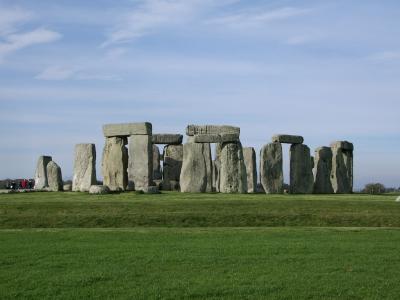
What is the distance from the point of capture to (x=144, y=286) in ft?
32.0

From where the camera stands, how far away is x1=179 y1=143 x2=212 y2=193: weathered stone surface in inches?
1219

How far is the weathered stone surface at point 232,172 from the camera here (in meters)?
30.8

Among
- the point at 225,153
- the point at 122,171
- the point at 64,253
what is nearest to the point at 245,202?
the point at 225,153

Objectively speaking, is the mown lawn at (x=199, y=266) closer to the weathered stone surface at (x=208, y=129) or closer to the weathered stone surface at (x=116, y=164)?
the weathered stone surface at (x=116, y=164)

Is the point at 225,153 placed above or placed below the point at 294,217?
above

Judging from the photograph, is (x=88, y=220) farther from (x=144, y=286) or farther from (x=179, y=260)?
(x=144, y=286)

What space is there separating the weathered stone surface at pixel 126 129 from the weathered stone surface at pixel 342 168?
10.7 metres

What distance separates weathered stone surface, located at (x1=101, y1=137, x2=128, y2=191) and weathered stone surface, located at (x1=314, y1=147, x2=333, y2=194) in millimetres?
10004

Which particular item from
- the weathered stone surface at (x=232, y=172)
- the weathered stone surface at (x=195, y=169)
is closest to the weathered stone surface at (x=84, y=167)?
the weathered stone surface at (x=195, y=169)

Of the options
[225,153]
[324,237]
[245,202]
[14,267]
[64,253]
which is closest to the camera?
[14,267]

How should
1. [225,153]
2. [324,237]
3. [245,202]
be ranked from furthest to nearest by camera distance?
[225,153]
[245,202]
[324,237]

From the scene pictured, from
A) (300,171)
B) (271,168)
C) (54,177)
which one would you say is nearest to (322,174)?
(300,171)

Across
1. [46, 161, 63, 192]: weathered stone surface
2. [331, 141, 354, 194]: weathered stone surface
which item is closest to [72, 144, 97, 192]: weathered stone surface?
[46, 161, 63, 192]: weathered stone surface

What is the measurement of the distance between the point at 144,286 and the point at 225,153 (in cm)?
2142
